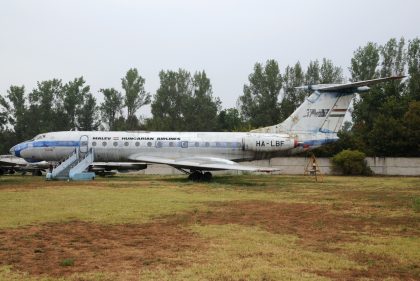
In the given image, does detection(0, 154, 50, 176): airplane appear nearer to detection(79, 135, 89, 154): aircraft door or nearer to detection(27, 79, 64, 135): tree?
detection(79, 135, 89, 154): aircraft door

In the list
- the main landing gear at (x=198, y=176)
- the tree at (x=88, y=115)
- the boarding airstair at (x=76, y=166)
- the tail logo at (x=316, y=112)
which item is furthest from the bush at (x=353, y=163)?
the tree at (x=88, y=115)

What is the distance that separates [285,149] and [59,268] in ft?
76.0

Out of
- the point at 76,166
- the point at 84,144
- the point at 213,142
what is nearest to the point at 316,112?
the point at 213,142

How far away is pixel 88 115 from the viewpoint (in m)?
75.8

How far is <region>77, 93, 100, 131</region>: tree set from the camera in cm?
7544

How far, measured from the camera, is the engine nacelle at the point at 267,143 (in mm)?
28672

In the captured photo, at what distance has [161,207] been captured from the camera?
548 inches

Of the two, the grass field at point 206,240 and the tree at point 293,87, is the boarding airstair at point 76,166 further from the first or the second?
the tree at point 293,87

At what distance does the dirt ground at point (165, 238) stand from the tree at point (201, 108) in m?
56.8

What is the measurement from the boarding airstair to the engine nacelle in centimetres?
950

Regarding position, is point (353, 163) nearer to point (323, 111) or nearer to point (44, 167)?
point (323, 111)

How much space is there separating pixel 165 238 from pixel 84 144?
21.0 m

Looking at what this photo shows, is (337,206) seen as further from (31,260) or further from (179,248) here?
(31,260)

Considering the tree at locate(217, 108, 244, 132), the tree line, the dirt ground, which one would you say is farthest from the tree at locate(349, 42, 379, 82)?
the dirt ground
